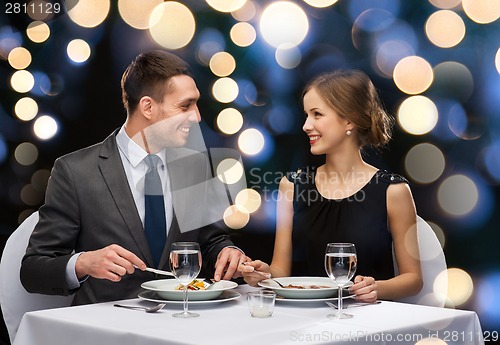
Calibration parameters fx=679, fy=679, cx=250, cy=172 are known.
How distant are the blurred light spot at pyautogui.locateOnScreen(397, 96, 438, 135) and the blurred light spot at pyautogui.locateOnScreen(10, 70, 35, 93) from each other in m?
1.50

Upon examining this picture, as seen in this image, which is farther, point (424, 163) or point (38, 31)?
point (38, 31)

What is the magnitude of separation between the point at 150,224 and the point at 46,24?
1.17 m

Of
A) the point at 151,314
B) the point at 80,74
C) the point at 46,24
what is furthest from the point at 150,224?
the point at 46,24

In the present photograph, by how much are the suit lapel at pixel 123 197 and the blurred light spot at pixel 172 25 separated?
90 cm

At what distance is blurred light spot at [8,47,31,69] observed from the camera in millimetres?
2818

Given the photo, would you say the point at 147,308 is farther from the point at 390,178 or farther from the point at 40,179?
the point at 40,179

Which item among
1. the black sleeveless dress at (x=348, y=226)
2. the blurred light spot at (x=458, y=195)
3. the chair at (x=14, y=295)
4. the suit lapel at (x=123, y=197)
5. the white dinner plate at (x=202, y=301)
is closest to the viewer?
the white dinner plate at (x=202, y=301)

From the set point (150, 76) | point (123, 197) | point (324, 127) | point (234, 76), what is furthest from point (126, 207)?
point (234, 76)

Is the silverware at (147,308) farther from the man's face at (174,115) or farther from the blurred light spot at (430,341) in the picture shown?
the man's face at (174,115)

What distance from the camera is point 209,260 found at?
86.3 inches

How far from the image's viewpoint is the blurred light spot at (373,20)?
8.35ft

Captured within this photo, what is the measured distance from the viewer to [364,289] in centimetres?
159

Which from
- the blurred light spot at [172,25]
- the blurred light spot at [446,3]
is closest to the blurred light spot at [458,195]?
the blurred light spot at [446,3]

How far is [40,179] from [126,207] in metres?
0.90
